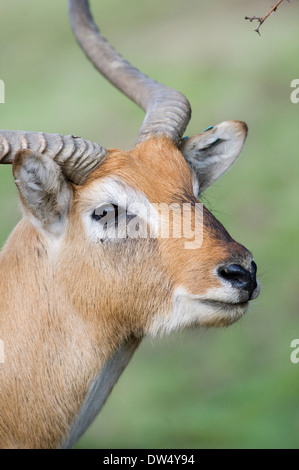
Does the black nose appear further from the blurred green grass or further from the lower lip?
the blurred green grass

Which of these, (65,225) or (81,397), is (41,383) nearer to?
(81,397)

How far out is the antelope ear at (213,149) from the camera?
305 inches

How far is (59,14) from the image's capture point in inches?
1137

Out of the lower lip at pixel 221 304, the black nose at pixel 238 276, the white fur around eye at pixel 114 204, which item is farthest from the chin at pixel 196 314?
the white fur around eye at pixel 114 204

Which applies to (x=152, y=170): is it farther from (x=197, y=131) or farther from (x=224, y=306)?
(x=197, y=131)

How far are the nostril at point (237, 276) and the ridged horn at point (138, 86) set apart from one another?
5.10ft

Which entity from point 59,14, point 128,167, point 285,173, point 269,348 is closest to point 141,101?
point 128,167

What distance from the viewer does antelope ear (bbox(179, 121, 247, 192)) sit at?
25.4ft

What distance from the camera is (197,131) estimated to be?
1997 centimetres

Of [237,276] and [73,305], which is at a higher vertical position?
[237,276]

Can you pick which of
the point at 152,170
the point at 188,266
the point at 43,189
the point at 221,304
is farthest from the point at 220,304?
the point at 43,189

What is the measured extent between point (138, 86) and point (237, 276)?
2.73 meters

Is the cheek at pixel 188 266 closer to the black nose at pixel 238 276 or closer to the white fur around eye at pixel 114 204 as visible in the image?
the black nose at pixel 238 276
